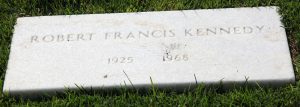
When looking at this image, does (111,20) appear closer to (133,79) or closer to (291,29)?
(133,79)

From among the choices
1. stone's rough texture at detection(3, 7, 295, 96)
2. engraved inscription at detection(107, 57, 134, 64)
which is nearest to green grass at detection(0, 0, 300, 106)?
stone's rough texture at detection(3, 7, 295, 96)

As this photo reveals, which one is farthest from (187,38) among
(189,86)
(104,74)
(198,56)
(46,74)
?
(46,74)

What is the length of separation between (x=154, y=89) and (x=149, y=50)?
29cm

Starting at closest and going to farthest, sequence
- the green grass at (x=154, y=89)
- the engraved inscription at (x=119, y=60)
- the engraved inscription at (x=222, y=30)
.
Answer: the green grass at (x=154, y=89)
the engraved inscription at (x=119, y=60)
the engraved inscription at (x=222, y=30)

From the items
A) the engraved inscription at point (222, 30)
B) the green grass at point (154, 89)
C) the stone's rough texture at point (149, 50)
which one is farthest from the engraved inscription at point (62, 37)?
the engraved inscription at point (222, 30)

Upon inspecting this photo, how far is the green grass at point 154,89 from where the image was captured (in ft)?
9.70

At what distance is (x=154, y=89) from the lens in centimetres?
301

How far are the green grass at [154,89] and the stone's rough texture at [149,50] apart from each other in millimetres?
62

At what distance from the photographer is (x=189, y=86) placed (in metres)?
3.00

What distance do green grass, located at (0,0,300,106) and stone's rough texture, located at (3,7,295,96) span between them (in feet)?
0.20

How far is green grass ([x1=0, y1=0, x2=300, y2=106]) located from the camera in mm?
2957

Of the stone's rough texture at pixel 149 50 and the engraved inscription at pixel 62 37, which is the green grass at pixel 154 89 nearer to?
the stone's rough texture at pixel 149 50

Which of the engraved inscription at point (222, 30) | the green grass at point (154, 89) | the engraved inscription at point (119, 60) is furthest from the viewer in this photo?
the engraved inscription at point (222, 30)

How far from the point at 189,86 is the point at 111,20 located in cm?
77
